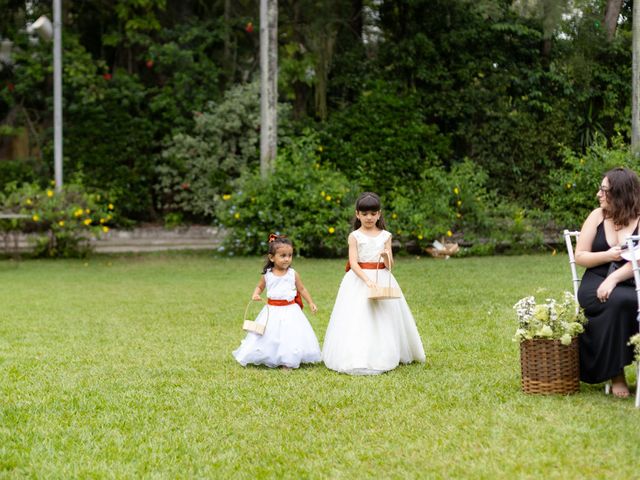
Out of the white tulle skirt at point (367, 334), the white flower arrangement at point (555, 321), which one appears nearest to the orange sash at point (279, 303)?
the white tulle skirt at point (367, 334)

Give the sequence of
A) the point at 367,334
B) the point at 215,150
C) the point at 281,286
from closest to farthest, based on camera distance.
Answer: the point at 367,334 → the point at 281,286 → the point at 215,150

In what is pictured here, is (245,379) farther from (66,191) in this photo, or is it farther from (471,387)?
(66,191)

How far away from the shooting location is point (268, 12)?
62.2 ft

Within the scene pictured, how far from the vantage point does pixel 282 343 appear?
269 inches

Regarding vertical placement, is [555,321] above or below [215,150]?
below

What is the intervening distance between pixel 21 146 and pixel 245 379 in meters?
17.5

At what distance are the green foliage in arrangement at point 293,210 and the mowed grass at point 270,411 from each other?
7.66m

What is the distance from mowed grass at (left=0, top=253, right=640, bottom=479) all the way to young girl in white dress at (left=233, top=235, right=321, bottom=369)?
11 centimetres

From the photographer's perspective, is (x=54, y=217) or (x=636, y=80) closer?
(x=54, y=217)

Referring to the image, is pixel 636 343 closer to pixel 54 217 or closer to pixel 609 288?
pixel 609 288

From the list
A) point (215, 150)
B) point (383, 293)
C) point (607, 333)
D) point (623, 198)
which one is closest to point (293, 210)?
point (215, 150)

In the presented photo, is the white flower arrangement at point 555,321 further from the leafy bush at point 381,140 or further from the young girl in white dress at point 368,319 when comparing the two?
the leafy bush at point 381,140

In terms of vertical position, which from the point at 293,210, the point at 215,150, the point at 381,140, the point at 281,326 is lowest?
the point at 281,326

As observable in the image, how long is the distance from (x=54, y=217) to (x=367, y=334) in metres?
12.2
